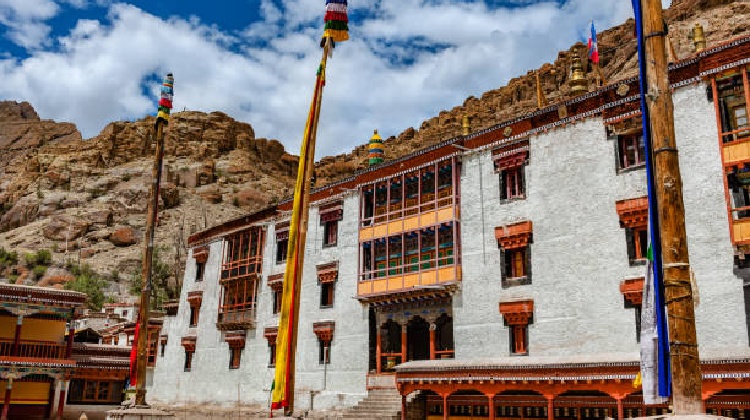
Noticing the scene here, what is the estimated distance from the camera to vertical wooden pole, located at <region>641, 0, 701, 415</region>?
5.52 metres

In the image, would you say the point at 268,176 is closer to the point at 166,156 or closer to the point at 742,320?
the point at 166,156

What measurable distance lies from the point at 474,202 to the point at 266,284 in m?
14.4

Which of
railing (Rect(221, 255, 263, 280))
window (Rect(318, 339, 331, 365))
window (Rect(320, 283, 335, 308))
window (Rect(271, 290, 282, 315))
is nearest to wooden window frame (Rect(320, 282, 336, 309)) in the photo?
window (Rect(320, 283, 335, 308))

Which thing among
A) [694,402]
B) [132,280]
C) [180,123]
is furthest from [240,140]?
[694,402]

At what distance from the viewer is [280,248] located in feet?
115

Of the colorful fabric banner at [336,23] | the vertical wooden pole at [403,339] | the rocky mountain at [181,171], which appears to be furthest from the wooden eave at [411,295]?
the rocky mountain at [181,171]

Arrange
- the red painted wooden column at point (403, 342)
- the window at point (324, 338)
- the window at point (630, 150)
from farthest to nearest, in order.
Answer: the window at point (324, 338), the red painted wooden column at point (403, 342), the window at point (630, 150)

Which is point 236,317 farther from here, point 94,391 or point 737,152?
point 737,152

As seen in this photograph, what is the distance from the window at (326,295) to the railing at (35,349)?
14.6 metres

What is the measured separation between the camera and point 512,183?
80.9 ft

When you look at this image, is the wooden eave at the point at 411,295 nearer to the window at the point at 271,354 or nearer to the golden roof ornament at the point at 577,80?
the window at the point at 271,354

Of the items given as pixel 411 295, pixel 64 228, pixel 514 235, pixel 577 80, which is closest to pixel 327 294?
pixel 411 295

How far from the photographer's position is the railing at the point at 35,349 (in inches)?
1271

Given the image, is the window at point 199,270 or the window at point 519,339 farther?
the window at point 199,270
